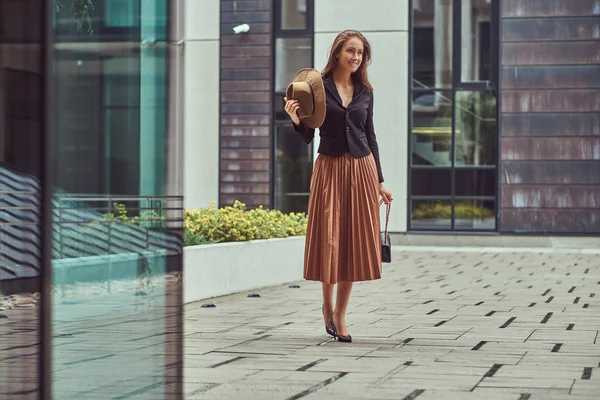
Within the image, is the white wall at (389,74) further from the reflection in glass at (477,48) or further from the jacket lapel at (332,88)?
the jacket lapel at (332,88)

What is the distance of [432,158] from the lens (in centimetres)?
2003

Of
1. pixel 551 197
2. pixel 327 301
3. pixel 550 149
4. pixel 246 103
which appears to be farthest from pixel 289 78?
pixel 327 301

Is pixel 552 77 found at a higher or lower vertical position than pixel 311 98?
higher

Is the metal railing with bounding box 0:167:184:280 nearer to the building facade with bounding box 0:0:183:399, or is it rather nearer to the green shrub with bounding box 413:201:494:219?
the building facade with bounding box 0:0:183:399

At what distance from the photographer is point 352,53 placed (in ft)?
23.4

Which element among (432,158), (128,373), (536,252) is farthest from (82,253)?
(432,158)

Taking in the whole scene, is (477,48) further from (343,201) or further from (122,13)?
(122,13)

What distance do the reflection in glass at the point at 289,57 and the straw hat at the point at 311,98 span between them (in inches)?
540

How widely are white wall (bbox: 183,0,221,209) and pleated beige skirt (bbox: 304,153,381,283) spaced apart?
551 inches

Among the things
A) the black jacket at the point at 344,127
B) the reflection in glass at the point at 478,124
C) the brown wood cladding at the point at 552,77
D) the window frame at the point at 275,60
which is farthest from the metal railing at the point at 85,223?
the window frame at the point at 275,60

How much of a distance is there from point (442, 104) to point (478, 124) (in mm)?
677

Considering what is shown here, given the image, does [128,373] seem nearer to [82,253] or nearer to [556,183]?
[82,253]

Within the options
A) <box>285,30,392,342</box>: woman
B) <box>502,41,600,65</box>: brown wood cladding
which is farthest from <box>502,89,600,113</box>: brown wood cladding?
<box>285,30,392,342</box>: woman

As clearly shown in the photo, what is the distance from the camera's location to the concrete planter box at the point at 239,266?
381 inches
